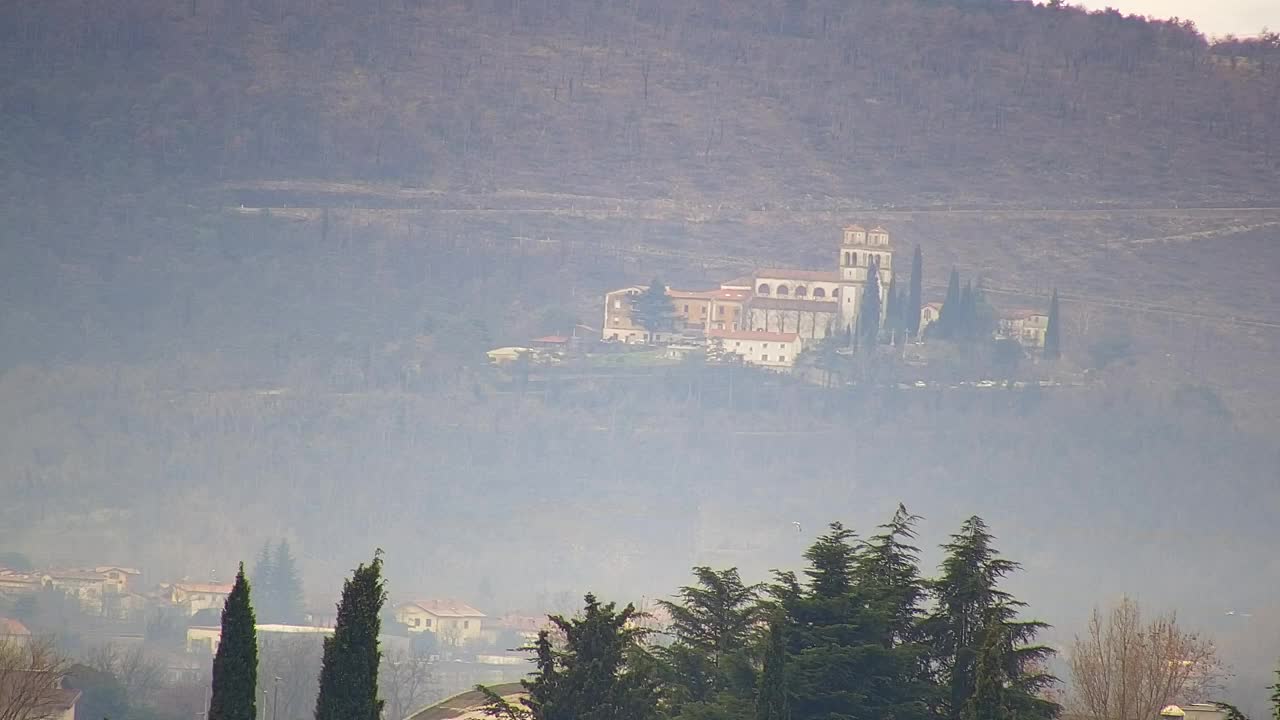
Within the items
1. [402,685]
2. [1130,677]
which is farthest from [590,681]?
[402,685]

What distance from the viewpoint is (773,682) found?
2753cm

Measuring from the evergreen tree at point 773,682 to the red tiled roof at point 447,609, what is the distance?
99001mm

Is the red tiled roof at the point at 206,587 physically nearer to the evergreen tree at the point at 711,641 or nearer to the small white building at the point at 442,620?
the small white building at the point at 442,620

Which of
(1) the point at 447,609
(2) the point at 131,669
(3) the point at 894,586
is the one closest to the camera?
(3) the point at 894,586

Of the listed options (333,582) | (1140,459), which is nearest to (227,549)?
(333,582)

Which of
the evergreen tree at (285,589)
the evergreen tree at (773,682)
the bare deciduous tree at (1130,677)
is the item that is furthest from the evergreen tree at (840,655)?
the evergreen tree at (285,589)

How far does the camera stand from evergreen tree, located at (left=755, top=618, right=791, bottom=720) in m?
27.4

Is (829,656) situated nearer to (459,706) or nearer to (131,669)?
(459,706)

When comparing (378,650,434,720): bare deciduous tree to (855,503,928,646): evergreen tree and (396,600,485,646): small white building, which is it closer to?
(396,600,485,646): small white building

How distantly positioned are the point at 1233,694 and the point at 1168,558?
83542mm

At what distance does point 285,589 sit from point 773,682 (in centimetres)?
10720

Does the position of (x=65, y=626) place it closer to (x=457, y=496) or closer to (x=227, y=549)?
(x=227, y=549)

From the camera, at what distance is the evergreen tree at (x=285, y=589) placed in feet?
410

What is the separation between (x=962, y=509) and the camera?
172 metres
